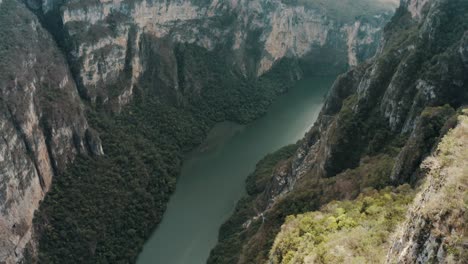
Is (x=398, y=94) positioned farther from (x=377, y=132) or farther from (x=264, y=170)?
(x=264, y=170)

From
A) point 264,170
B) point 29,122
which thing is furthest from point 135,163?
point 264,170

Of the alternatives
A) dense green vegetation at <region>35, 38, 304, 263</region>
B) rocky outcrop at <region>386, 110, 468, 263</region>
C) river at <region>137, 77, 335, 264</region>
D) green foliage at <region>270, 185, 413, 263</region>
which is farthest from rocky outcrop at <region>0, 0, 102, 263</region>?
rocky outcrop at <region>386, 110, 468, 263</region>

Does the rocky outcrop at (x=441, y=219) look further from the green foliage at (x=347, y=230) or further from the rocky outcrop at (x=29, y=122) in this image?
the rocky outcrop at (x=29, y=122)

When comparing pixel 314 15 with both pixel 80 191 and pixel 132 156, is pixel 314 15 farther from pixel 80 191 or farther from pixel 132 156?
pixel 80 191

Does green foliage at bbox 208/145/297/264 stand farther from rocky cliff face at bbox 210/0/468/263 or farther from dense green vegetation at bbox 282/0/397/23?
dense green vegetation at bbox 282/0/397/23

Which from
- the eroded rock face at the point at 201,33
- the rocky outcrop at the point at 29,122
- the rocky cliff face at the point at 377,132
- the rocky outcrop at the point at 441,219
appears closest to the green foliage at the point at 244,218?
the rocky cliff face at the point at 377,132

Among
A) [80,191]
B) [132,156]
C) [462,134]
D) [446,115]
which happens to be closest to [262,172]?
[132,156]

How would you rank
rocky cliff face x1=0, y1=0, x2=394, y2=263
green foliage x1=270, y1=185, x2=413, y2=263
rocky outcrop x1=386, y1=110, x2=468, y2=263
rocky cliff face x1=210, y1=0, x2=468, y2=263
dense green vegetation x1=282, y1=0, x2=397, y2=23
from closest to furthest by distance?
rocky outcrop x1=386, y1=110, x2=468, y2=263 → green foliage x1=270, y1=185, x2=413, y2=263 → rocky cliff face x1=210, y1=0, x2=468, y2=263 → rocky cliff face x1=0, y1=0, x2=394, y2=263 → dense green vegetation x1=282, y1=0, x2=397, y2=23
